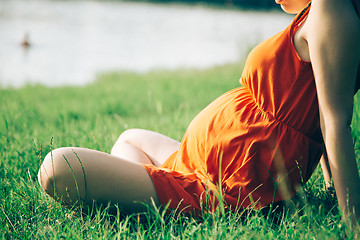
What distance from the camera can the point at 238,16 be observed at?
746 inches

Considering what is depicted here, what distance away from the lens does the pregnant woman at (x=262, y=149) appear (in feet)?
4.20

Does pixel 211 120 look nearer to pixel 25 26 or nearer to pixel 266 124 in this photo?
pixel 266 124

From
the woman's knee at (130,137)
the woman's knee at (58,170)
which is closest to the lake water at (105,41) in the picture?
the woman's knee at (130,137)

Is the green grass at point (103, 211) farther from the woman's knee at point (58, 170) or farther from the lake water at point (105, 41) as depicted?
the lake water at point (105, 41)

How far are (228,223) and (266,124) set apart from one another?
0.41m

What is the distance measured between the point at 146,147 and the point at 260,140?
2.40 ft

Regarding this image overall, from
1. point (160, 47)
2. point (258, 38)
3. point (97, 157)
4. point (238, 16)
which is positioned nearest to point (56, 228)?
point (97, 157)

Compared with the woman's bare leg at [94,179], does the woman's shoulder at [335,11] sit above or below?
above

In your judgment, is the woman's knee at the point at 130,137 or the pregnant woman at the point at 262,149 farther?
the woman's knee at the point at 130,137

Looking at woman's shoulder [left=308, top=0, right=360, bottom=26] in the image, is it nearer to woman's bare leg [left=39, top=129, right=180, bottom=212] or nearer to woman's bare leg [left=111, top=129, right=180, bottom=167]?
woman's bare leg [left=39, top=129, right=180, bottom=212]

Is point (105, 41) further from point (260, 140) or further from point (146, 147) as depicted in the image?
point (260, 140)

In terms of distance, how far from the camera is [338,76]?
49.6 inches

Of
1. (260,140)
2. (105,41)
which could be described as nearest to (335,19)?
(260,140)

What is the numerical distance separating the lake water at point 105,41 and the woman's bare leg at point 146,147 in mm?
5171
